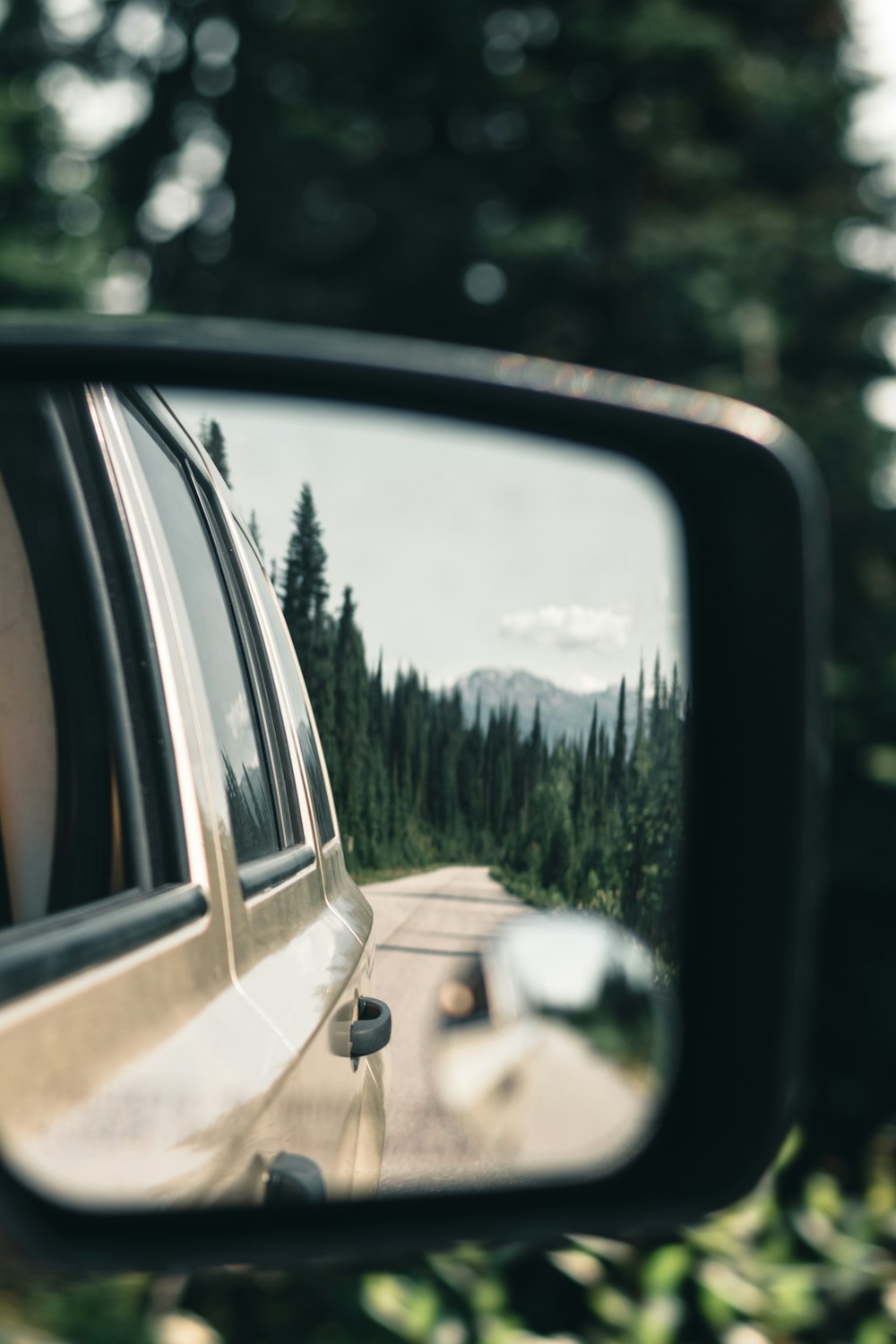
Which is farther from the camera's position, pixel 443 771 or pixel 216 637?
pixel 216 637

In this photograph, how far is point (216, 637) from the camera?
144 centimetres

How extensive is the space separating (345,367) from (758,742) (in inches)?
24.3

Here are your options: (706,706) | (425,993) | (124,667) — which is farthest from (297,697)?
(706,706)

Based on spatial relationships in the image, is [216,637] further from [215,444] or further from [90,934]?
[90,934]

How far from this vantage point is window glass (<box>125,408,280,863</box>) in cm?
142

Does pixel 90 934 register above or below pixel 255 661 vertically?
below

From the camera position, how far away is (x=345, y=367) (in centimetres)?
133

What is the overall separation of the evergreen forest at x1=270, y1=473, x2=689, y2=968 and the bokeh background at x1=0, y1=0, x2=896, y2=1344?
21.0 ft

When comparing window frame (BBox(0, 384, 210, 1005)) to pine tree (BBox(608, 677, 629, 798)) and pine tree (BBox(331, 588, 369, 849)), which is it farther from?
pine tree (BBox(608, 677, 629, 798))

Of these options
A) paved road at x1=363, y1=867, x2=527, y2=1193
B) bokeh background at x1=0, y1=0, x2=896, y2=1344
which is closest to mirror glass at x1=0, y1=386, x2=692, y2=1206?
paved road at x1=363, y1=867, x2=527, y2=1193

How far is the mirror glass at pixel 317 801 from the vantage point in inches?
44.3

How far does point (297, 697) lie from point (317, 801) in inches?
4.8

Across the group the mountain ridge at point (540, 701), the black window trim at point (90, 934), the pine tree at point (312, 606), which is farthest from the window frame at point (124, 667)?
the mountain ridge at point (540, 701)

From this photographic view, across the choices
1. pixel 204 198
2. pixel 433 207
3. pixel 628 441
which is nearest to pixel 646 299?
pixel 433 207
